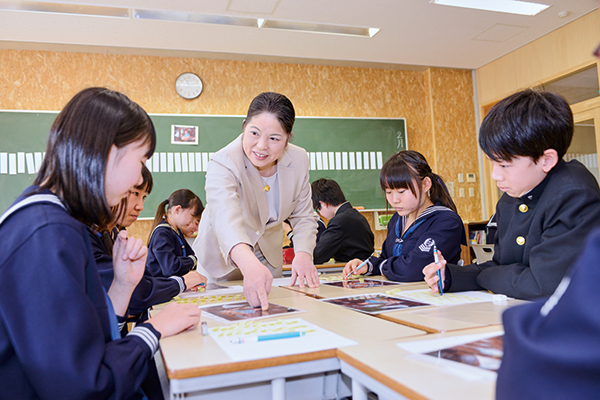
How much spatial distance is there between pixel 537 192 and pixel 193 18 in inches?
141

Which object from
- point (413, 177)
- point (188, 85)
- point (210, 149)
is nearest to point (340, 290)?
point (413, 177)

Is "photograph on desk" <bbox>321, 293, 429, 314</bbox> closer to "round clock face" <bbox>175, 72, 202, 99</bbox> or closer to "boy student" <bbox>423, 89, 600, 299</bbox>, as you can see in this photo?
"boy student" <bbox>423, 89, 600, 299</bbox>

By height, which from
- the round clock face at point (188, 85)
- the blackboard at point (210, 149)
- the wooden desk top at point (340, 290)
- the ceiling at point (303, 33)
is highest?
the ceiling at point (303, 33)

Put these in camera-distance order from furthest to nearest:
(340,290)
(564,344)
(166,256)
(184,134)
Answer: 1. (184,134)
2. (166,256)
3. (340,290)
4. (564,344)

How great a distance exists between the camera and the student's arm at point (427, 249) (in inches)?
69.2

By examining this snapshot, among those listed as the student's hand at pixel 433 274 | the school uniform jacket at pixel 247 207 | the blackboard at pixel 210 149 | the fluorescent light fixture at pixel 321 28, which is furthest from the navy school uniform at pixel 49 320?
the blackboard at pixel 210 149

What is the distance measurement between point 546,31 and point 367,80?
198cm

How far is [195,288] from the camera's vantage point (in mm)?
1730

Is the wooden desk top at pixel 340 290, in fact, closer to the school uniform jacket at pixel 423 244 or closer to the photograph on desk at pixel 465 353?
the school uniform jacket at pixel 423 244

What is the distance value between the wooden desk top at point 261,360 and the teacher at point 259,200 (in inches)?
12.8

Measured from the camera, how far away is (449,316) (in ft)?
3.31

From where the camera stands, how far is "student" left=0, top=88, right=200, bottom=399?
673 millimetres

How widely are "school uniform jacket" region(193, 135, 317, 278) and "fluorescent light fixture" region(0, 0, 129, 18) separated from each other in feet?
8.77

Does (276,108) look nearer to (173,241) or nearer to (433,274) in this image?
(433,274)
